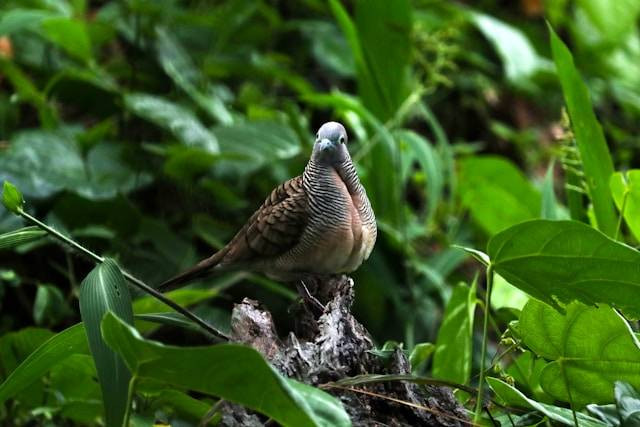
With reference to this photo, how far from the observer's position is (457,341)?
2.13 meters

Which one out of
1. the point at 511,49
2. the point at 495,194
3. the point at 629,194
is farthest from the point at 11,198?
the point at 511,49

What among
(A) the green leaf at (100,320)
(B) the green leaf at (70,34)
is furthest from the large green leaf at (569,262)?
(B) the green leaf at (70,34)

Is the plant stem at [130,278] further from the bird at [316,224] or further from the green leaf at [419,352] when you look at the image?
the green leaf at [419,352]

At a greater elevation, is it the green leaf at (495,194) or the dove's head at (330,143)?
the dove's head at (330,143)

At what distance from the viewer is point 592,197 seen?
220 cm

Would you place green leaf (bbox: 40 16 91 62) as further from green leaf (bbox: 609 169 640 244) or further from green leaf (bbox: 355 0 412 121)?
green leaf (bbox: 609 169 640 244)

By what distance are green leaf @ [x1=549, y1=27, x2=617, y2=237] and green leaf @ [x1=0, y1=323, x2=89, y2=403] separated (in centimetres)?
119

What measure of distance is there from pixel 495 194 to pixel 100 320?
2016 millimetres

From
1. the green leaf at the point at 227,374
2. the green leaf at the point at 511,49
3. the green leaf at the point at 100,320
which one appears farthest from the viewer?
the green leaf at the point at 511,49

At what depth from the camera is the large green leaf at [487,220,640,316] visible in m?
1.49

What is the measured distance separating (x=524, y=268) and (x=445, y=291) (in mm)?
1799

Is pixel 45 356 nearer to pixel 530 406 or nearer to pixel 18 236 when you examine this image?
pixel 18 236

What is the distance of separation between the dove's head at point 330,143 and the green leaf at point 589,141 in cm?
71

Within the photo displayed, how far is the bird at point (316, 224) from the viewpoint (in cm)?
177
